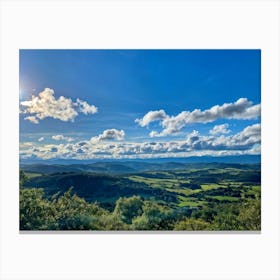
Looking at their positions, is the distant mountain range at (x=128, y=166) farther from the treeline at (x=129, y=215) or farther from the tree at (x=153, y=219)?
the tree at (x=153, y=219)

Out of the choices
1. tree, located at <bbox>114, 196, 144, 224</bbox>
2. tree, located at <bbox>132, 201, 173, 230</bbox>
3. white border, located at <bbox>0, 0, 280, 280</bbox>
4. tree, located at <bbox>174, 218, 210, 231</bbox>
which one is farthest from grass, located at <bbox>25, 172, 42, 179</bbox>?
tree, located at <bbox>174, 218, 210, 231</bbox>
